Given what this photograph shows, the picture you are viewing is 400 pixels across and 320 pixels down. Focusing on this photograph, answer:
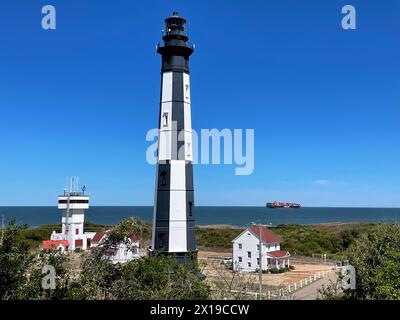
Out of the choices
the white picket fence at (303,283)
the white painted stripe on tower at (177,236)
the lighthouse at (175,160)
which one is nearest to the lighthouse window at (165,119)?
the lighthouse at (175,160)

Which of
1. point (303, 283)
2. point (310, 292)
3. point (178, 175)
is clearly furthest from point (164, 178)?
point (303, 283)

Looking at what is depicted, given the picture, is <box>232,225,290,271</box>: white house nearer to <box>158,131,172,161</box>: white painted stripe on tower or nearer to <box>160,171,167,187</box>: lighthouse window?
<box>160,171,167,187</box>: lighthouse window

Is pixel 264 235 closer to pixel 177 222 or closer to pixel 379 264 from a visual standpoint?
pixel 177 222

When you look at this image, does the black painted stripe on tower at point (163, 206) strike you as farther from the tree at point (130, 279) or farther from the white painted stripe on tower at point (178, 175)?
the tree at point (130, 279)

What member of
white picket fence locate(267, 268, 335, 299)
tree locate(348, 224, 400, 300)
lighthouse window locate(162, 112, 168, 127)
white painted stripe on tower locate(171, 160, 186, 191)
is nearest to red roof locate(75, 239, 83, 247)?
white picket fence locate(267, 268, 335, 299)
